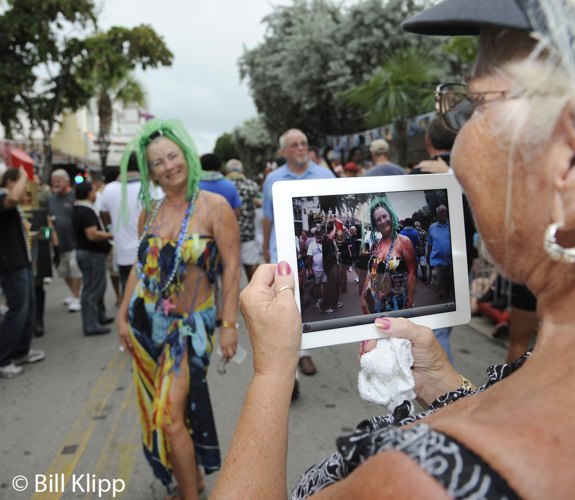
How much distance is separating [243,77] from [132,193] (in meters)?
16.3

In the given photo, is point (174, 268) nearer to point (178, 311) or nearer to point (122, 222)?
point (178, 311)

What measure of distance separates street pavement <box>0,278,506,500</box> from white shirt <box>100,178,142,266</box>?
1.05 m

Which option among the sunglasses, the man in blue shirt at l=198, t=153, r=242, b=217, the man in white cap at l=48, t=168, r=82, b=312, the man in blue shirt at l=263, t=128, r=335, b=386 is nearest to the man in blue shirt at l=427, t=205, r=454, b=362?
the sunglasses

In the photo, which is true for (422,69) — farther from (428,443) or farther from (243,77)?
(243,77)

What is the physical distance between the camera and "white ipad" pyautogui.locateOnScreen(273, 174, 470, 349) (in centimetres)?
115

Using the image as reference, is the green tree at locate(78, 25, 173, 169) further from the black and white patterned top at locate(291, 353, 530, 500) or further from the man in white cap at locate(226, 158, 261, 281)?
the black and white patterned top at locate(291, 353, 530, 500)

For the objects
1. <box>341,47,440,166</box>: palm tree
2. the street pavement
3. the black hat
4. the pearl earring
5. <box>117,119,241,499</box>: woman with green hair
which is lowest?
the street pavement

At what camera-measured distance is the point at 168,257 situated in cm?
254

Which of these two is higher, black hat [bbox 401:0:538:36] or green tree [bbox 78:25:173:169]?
green tree [bbox 78:25:173:169]

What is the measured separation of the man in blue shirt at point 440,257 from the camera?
48.3 inches

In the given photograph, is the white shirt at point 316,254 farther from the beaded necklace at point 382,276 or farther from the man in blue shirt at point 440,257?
the man in blue shirt at point 440,257

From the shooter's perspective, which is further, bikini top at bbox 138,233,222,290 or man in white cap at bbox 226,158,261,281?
man in white cap at bbox 226,158,261,281

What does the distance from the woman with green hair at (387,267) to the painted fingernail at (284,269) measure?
21 cm

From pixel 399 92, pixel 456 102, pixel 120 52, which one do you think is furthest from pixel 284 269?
pixel 120 52
